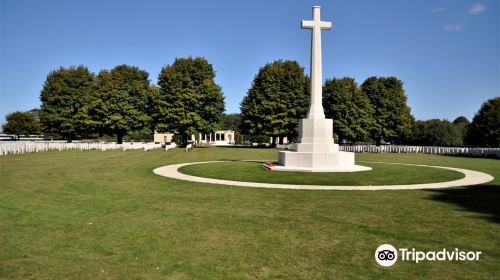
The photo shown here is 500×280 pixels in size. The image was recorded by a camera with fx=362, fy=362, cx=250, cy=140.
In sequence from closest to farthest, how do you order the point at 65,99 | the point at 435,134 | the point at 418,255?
1. the point at 418,255
2. the point at 65,99
3. the point at 435,134

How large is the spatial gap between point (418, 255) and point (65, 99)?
60.0 m

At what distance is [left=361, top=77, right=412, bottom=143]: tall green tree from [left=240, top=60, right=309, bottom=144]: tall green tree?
441 inches

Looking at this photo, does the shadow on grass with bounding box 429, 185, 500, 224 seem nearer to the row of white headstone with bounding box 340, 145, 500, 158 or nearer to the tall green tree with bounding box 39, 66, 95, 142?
the row of white headstone with bounding box 340, 145, 500, 158

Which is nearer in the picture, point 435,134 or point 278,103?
point 278,103

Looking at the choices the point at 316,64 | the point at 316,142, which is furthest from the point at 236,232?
the point at 316,64

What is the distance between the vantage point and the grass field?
5.44 m

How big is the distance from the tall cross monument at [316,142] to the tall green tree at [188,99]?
29.8 meters

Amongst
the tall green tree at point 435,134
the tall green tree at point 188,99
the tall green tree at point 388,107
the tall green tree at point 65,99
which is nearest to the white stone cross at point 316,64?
the tall green tree at point 188,99

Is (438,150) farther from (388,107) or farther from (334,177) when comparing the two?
(334,177)

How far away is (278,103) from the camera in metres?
53.5

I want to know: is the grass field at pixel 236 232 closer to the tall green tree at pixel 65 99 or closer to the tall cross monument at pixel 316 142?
the tall cross monument at pixel 316 142

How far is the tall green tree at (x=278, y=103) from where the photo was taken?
53125 mm

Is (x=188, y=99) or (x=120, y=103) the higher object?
(x=188, y=99)

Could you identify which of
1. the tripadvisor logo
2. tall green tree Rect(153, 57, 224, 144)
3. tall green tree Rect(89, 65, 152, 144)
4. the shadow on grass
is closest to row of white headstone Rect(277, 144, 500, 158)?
tall green tree Rect(153, 57, 224, 144)
